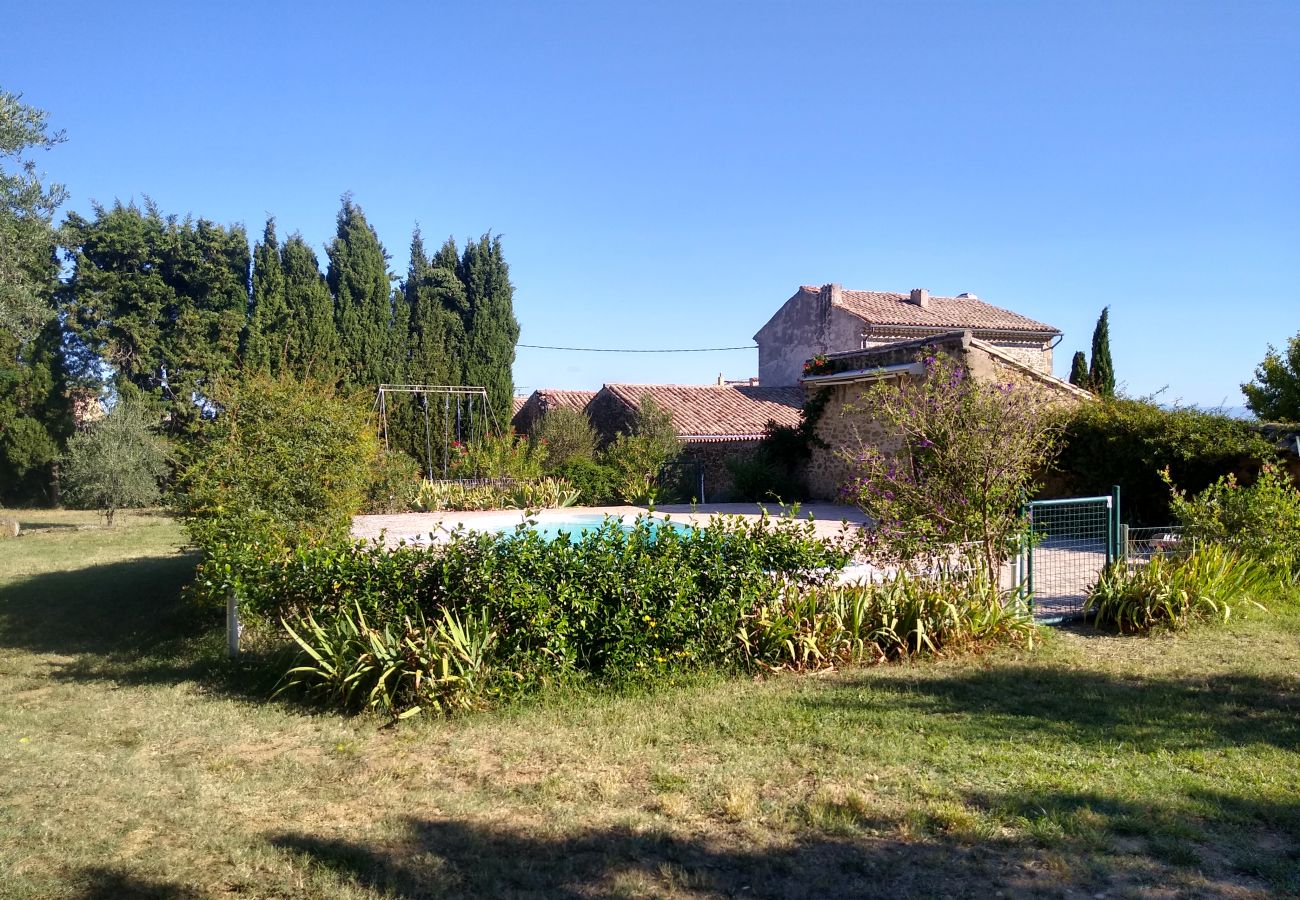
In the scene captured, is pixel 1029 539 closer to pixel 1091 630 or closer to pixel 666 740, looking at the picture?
pixel 1091 630

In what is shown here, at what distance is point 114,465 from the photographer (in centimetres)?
2148

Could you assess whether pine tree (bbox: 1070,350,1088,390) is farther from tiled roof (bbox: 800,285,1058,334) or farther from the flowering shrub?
the flowering shrub

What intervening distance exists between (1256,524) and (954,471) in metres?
4.16

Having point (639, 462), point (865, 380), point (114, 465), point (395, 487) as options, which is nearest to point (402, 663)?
point (395, 487)

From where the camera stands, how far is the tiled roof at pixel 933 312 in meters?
32.3

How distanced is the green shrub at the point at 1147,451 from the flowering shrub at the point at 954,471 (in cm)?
594

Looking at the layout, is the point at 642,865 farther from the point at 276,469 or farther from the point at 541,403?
the point at 541,403

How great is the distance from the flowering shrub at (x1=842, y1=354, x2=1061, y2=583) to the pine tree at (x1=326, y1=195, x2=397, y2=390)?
2342cm

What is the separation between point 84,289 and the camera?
29.7 metres

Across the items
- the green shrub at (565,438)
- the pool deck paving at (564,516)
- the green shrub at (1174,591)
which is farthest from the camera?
the green shrub at (565,438)

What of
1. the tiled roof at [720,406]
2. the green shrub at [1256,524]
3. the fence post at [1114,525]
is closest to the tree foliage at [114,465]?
the tiled roof at [720,406]

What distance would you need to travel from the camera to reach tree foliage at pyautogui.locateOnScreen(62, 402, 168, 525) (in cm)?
2158

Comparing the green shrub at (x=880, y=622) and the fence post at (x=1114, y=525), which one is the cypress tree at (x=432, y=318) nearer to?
the fence post at (x=1114, y=525)

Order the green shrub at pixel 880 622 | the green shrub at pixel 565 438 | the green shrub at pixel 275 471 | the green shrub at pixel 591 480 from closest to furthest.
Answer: the green shrub at pixel 880 622 → the green shrub at pixel 275 471 → the green shrub at pixel 591 480 → the green shrub at pixel 565 438
